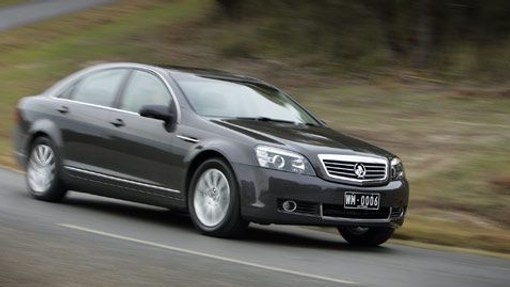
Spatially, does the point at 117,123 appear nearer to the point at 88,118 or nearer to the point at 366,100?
the point at 88,118

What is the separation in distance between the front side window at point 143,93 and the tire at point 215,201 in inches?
40.0

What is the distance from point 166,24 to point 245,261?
61.7 ft

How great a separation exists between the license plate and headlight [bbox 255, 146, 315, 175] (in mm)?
406

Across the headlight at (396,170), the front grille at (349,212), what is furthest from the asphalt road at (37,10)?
the front grille at (349,212)

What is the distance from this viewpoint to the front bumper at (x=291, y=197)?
31.2ft

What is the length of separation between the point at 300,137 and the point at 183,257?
190 cm

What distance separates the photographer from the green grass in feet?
40.0

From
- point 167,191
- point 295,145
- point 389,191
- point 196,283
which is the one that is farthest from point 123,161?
point 196,283

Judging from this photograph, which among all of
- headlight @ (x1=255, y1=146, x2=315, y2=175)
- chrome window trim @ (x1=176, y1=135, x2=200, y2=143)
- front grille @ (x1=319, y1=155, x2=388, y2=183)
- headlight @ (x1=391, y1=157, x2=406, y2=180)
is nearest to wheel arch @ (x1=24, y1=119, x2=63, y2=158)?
chrome window trim @ (x1=176, y1=135, x2=200, y2=143)

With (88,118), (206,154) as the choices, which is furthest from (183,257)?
(88,118)

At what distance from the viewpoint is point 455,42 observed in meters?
19.8

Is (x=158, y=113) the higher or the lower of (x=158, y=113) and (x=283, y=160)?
the higher

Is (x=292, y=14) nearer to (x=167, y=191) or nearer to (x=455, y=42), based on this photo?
(x=455, y=42)

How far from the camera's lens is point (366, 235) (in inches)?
417
